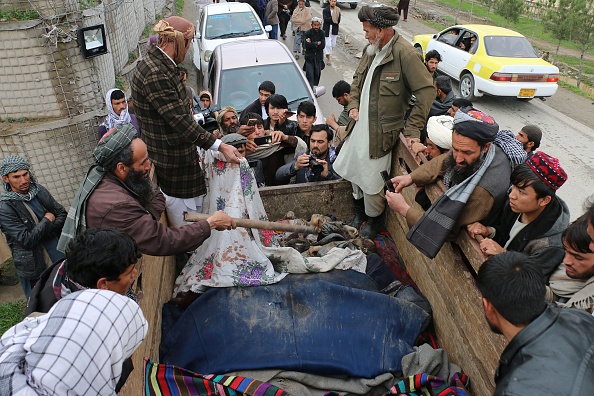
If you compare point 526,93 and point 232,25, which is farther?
point 232,25

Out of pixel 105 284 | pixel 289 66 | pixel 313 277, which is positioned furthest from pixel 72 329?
pixel 289 66

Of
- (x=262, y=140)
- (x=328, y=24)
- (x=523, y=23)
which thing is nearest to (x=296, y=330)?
(x=262, y=140)

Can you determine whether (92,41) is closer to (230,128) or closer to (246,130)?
(230,128)

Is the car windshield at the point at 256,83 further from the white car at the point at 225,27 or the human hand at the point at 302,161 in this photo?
the white car at the point at 225,27

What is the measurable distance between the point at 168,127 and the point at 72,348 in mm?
2258

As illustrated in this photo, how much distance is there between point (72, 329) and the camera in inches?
58.6

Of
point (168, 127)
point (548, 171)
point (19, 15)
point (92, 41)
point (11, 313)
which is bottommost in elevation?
point (11, 313)

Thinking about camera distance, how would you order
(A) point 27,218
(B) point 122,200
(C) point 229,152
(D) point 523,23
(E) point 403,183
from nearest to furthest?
(B) point 122,200 → (E) point 403,183 → (C) point 229,152 → (A) point 27,218 → (D) point 523,23

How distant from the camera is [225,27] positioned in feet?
32.8

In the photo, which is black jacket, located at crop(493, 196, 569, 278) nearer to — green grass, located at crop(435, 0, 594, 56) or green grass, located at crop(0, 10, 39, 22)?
green grass, located at crop(0, 10, 39, 22)

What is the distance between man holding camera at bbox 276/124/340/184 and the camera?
13.8 ft

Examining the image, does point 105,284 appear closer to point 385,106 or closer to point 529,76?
point 385,106

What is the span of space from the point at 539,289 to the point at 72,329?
1.60m

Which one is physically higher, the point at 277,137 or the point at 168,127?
the point at 168,127
